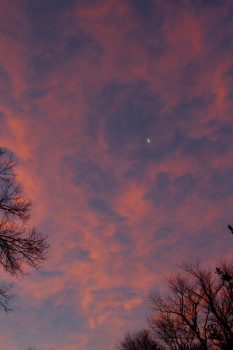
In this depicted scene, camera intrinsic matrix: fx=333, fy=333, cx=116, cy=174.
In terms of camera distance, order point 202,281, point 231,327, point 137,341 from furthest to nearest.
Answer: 1. point 137,341
2. point 202,281
3. point 231,327

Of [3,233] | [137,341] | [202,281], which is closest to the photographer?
[3,233]

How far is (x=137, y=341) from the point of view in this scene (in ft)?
196

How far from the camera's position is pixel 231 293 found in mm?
29953

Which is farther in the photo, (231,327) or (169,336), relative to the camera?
(169,336)

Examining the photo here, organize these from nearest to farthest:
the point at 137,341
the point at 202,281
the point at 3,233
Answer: the point at 3,233 < the point at 202,281 < the point at 137,341

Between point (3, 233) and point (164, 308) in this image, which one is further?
point (164, 308)

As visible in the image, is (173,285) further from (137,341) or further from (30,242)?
(137,341)

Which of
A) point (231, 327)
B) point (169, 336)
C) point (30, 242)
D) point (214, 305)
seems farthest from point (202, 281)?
point (30, 242)

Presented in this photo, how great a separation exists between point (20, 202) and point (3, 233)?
123 centimetres

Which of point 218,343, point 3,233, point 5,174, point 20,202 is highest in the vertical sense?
point 5,174

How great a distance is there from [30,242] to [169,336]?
27.4m

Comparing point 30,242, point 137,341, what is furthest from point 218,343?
point 137,341

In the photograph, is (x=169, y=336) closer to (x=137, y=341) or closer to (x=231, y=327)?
(x=231, y=327)

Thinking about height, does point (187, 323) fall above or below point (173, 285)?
below
